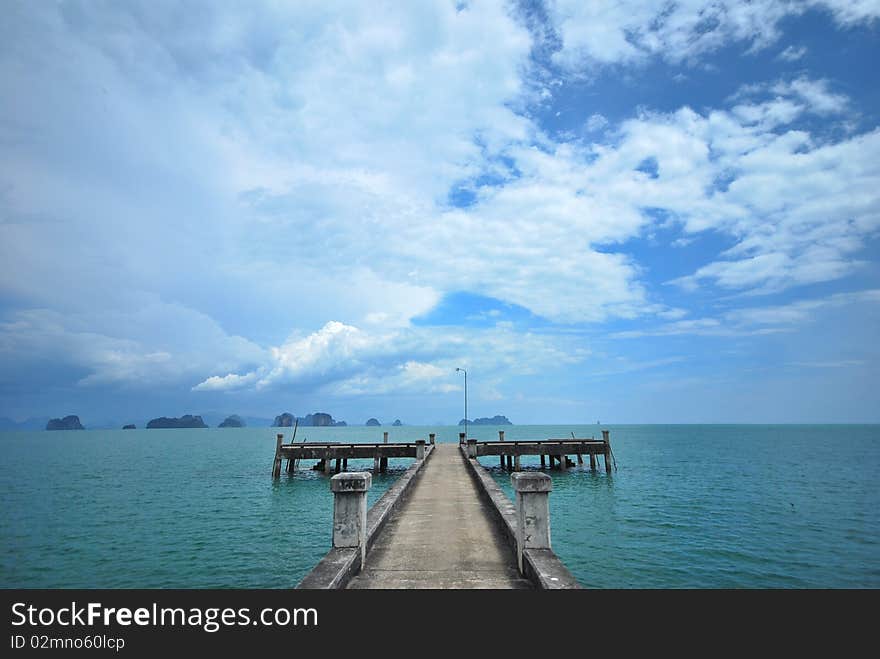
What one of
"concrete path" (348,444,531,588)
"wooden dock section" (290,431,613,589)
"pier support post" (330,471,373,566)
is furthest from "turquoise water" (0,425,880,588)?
"pier support post" (330,471,373,566)

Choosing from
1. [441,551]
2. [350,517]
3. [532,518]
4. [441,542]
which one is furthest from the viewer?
[441,542]

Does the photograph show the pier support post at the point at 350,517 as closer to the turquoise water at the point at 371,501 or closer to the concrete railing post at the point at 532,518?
the concrete railing post at the point at 532,518

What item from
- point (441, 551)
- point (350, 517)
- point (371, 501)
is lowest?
point (371, 501)

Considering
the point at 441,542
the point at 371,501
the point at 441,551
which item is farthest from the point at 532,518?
the point at 371,501

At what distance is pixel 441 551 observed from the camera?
29.9 ft

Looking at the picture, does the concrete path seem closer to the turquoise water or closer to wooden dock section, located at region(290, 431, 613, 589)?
wooden dock section, located at region(290, 431, 613, 589)

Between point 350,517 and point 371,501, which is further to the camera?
point 371,501

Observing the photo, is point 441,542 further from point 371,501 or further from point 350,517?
point 371,501

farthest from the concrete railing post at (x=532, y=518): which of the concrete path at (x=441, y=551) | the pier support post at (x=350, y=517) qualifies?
the pier support post at (x=350, y=517)

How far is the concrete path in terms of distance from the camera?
7.52 metres

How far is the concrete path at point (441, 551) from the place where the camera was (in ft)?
24.7

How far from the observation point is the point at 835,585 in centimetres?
1398

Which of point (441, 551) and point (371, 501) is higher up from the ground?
point (441, 551)
